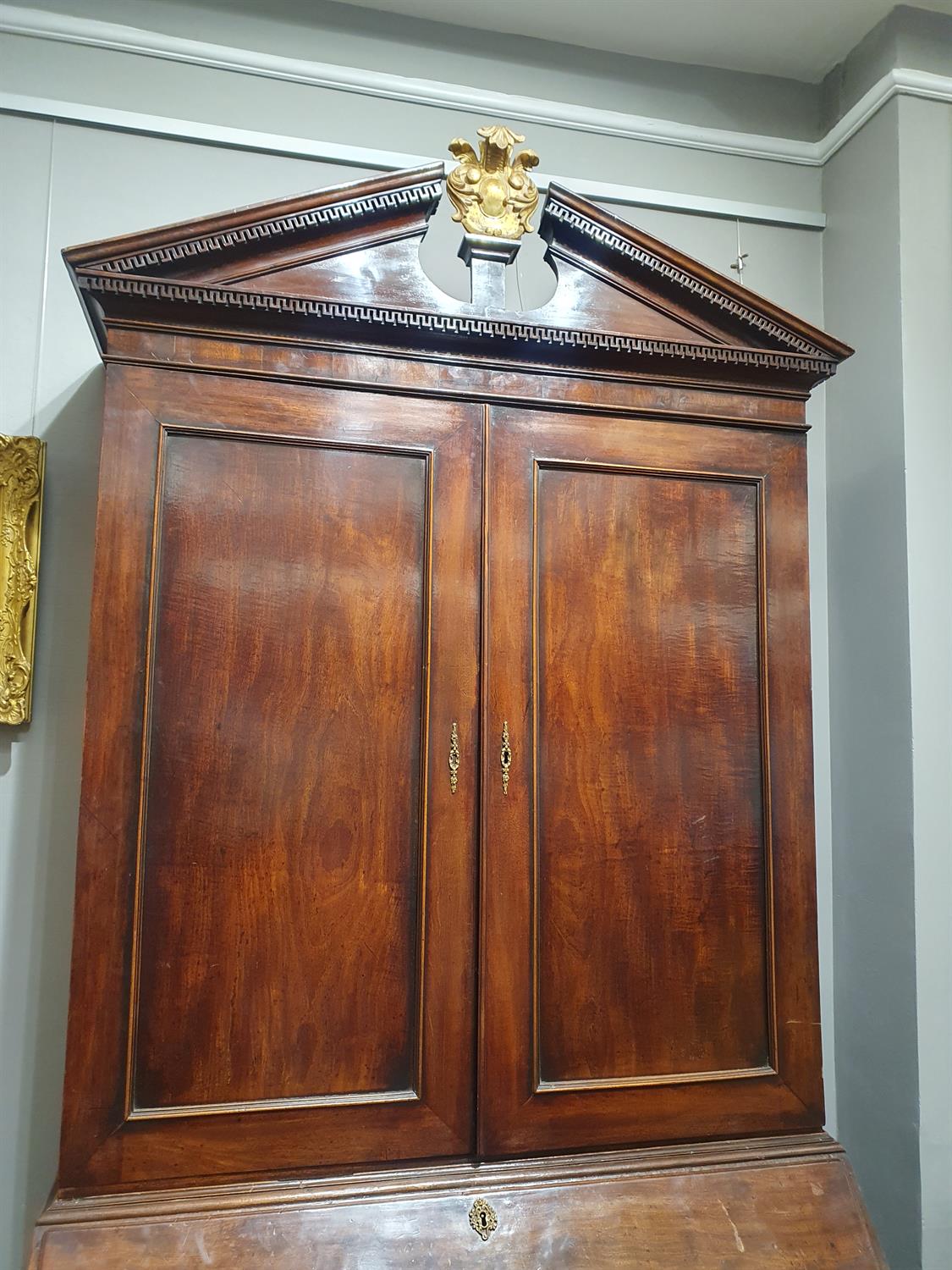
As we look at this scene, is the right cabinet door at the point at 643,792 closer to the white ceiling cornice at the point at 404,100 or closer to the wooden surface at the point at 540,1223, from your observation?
the wooden surface at the point at 540,1223

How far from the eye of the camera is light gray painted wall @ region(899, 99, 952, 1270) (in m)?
1.72

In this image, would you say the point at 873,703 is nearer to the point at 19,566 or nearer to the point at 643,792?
the point at 643,792

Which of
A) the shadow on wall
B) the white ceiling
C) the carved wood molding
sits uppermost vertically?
the white ceiling

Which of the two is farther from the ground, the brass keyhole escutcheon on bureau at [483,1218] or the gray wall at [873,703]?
the gray wall at [873,703]

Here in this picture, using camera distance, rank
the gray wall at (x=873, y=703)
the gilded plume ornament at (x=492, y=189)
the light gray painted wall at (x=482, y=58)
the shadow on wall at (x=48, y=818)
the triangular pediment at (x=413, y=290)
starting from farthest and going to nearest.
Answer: the light gray painted wall at (x=482, y=58)
the gray wall at (x=873, y=703)
the shadow on wall at (x=48, y=818)
the gilded plume ornament at (x=492, y=189)
the triangular pediment at (x=413, y=290)

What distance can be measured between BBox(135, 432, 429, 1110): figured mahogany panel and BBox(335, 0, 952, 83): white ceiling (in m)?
1.15

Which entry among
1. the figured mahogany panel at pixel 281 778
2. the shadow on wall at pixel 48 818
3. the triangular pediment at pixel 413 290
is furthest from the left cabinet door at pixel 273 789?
the shadow on wall at pixel 48 818

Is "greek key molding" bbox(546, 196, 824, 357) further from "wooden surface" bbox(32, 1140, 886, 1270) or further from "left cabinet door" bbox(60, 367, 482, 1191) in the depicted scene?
"wooden surface" bbox(32, 1140, 886, 1270)

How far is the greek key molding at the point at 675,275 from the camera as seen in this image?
148 centimetres

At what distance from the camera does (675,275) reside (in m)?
1.51

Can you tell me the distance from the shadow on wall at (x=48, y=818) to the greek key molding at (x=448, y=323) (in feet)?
1.71

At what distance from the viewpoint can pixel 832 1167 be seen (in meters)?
1.44

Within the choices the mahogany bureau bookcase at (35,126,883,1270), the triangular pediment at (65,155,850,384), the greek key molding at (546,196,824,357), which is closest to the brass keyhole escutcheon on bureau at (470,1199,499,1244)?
the mahogany bureau bookcase at (35,126,883,1270)

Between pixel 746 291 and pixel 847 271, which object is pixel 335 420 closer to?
pixel 746 291
